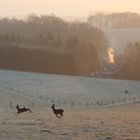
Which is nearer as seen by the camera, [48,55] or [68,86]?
[68,86]

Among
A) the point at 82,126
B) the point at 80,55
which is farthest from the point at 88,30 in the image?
the point at 82,126

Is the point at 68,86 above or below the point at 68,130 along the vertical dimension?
above

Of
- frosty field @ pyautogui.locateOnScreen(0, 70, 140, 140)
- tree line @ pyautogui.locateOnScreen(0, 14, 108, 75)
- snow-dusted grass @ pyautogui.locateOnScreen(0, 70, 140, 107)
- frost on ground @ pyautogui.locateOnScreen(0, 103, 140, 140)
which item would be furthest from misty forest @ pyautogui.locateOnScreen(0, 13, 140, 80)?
frost on ground @ pyautogui.locateOnScreen(0, 103, 140, 140)

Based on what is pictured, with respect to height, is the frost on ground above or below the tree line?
below

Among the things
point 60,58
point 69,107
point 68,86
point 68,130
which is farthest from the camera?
point 60,58

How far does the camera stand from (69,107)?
46344 millimetres

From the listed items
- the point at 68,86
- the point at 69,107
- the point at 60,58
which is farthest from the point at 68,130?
the point at 60,58

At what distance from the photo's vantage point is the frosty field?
19.4 meters

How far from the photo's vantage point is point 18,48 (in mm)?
100062

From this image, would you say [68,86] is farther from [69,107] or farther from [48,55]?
[69,107]

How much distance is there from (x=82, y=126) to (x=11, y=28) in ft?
397

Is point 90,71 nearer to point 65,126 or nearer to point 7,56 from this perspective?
point 7,56

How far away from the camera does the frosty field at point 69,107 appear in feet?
63.6

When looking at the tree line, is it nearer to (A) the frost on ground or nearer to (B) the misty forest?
(B) the misty forest
